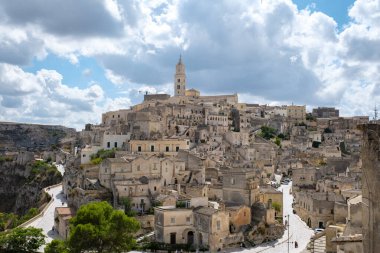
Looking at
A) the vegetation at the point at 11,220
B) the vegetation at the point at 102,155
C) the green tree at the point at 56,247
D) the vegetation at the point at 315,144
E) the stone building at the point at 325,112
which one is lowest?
the vegetation at the point at 11,220

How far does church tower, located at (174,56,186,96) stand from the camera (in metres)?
109

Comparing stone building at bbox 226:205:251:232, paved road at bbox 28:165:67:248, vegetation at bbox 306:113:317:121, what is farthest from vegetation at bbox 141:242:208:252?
vegetation at bbox 306:113:317:121

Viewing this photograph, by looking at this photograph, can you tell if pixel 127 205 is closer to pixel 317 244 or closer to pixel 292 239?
pixel 292 239

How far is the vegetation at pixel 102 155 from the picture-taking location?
199ft

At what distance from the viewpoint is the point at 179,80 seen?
358 feet

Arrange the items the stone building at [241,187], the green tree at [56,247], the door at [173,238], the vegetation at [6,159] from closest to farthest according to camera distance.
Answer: the green tree at [56,247]
the door at [173,238]
the stone building at [241,187]
the vegetation at [6,159]

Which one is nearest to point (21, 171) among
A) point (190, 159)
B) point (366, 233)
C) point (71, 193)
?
point (71, 193)

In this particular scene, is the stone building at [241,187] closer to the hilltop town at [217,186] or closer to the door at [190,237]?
the hilltop town at [217,186]

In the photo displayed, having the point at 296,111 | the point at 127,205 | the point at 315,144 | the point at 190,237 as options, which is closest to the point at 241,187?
the point at 190,237

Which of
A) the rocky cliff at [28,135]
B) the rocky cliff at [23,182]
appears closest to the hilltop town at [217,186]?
the rocky cliff at [23,182]

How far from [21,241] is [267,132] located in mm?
66882

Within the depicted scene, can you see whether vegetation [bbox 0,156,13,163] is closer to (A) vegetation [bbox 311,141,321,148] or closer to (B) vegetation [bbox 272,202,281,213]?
(A) vegetation [bbox 311,141,321,148]

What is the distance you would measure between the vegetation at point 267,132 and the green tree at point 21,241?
62980 mm

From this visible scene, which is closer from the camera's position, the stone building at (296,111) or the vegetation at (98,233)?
the vegetation at (98,233)
